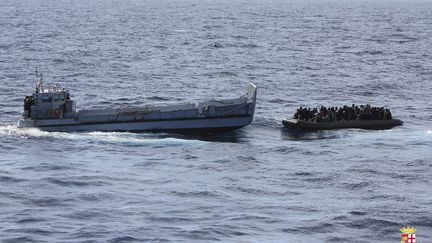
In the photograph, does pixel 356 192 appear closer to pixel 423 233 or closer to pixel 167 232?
pixel 423 233

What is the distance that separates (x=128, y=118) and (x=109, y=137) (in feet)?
8.68

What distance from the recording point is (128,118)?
255 ft

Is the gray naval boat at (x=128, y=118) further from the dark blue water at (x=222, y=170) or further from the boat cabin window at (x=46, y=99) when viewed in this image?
the dark blue water at (x=222, y=170)

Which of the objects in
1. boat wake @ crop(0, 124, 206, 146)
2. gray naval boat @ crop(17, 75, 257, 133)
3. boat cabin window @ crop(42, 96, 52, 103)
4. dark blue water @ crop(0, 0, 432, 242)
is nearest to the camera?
dark blue water @ crop(0, 0, 432, 242)

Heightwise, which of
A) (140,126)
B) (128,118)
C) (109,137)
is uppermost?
(128,118)

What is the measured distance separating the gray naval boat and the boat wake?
1.84 feet

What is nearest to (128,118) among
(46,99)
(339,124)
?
(46,99)

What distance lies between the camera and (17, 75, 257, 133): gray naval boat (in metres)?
77.4

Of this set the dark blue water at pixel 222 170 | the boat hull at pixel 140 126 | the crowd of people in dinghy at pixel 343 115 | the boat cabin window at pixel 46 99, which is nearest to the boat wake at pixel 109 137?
the dark blue water at pixel 222 170

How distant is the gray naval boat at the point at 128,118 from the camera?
3049 inches

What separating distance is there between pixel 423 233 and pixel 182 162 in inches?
878

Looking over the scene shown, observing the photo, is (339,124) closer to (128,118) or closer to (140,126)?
(140,126)

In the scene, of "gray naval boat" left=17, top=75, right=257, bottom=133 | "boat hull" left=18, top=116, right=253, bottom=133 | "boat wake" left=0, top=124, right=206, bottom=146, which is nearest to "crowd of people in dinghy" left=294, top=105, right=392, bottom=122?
"gray naval boat" left=17, top=75, right=257, bottom=133

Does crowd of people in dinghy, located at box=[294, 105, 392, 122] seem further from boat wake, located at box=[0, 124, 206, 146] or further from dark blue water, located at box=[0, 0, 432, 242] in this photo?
boat wake, located at box=[0, 124, 206, 146]
